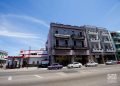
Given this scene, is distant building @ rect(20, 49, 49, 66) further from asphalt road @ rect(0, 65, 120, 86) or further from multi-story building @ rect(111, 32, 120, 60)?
multi-story building @ rect(111, 32, 120, 60)

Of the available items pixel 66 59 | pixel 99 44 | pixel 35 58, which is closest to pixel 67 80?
pixel 66 59

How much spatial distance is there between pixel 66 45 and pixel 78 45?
4536mm

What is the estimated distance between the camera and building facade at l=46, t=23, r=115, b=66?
120 ft

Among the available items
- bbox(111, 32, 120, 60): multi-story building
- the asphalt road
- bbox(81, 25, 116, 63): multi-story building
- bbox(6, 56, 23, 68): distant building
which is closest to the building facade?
bbox(81, 25, 116, 63): multi-story building

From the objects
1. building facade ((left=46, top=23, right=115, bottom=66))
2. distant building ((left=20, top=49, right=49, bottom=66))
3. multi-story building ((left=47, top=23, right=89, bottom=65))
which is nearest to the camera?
multi-story building ((left=47, top=23, right=89, bottom=65))

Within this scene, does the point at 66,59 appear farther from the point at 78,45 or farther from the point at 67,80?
the point at 67,80

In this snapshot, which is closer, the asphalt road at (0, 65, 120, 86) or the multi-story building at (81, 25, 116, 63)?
the asphalt road at (0, 65, 120, 86)

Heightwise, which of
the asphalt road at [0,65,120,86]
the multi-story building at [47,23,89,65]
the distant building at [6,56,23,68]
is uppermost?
the multi-story building at [47,23,89,65]

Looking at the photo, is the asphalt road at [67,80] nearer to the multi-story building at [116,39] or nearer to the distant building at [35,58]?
the distant building at [35,58]

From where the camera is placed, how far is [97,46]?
42156 mm

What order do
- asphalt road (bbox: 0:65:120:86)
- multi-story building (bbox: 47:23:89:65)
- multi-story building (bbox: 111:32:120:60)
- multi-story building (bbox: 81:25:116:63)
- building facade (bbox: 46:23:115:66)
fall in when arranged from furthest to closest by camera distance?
multi-story building (bbox: 111:32:120:60), multi-story building (bbox: 81:25:116:63), building facade (bbox: 46:23:115:66), multi-story building (bbox: 47:23:89:65), asphalt road (bbox: 0:65:120:86)

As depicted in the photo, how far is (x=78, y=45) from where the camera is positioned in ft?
131

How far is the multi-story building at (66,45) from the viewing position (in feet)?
119

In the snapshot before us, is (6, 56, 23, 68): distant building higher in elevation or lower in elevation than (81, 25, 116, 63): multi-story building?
lower
